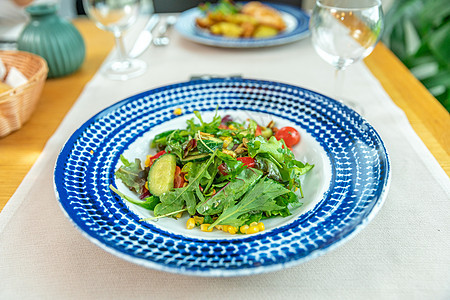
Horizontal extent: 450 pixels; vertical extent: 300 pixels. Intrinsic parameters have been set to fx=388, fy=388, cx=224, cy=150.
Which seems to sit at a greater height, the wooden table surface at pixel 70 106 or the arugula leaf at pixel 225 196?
the arugula leaf at pixel 225 196

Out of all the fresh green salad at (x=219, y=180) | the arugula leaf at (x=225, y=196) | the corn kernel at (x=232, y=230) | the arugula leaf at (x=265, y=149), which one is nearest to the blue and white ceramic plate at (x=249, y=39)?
the fresh green salad at (x=219, y=180)

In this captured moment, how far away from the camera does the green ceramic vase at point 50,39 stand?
1878 millimetres

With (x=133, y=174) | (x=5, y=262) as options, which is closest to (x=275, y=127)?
(x=133, y=174)

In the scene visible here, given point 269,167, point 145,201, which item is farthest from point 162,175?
point 269,167

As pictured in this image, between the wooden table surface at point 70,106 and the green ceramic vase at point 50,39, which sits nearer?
the wooden table surface at point 70,106

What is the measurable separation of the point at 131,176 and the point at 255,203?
15.5 inches

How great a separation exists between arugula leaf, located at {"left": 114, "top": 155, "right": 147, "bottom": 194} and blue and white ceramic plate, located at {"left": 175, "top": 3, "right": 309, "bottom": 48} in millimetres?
1168

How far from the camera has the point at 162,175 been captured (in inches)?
44.5

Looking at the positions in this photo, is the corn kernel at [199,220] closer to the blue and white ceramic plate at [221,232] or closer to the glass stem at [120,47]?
the blue and white ceramic plate at [221,232]

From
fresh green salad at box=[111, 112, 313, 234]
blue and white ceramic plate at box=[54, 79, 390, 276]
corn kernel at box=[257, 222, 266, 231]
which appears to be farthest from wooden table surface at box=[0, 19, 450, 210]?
corn kernel at box=[257, 222, 266, 231]

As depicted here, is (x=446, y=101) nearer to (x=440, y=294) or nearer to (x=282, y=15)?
(x=282, y=15)

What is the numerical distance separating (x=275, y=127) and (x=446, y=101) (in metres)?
1.37

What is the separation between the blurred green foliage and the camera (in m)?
2.48

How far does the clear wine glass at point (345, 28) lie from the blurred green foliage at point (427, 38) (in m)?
1.04
